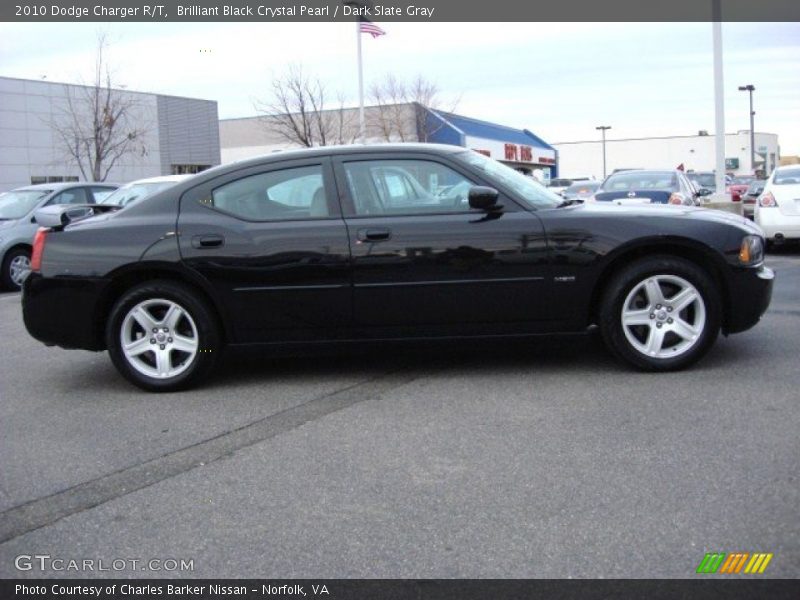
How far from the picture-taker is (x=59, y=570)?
3232mm

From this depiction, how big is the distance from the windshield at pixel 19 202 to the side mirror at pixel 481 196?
366 inches

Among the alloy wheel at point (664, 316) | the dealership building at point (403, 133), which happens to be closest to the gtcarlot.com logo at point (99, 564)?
the alloy wheel at point (664, 316)

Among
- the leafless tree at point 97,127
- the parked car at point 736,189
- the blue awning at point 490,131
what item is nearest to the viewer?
the parked car at point 736,189

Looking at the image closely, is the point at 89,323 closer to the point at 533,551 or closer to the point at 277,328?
the point at 277,328

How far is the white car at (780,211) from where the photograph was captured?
484 inches

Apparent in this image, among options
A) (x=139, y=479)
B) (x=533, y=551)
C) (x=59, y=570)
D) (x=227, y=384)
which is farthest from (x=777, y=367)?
(x=59, y=570)

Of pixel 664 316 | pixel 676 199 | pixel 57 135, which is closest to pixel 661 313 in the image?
pixel 664 316

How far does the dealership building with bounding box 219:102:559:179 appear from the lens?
38.8 meters

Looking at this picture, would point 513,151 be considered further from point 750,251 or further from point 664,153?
point 664,153

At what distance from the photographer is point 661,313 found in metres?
5.59

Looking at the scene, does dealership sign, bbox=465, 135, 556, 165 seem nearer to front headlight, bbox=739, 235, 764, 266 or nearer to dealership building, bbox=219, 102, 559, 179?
dealership building, bbox=219, 102, 559, 179

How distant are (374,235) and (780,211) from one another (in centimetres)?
889

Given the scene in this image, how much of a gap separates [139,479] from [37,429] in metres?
1.26
